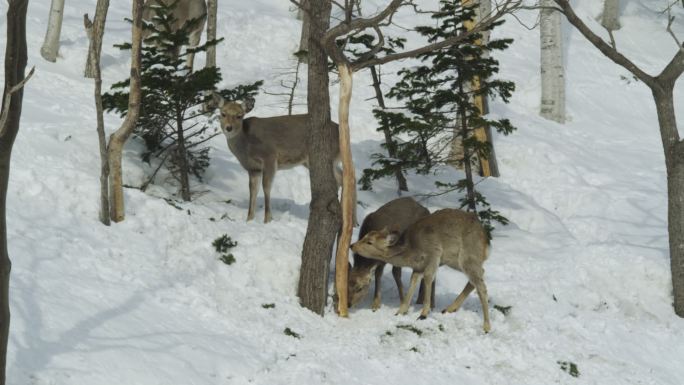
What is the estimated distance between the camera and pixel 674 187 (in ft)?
41.4

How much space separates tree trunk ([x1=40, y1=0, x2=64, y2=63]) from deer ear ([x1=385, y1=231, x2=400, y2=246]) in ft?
34.8

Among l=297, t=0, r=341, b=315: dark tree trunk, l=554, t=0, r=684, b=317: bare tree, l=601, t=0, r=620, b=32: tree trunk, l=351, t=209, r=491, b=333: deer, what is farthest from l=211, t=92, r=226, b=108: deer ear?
l=601, t=0, r=620, b=32: tree trunk

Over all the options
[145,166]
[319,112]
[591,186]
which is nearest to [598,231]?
[591,186]

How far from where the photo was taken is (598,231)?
1542cm

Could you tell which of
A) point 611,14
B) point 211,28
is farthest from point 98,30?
point 611,14

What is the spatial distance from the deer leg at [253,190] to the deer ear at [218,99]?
114 centimetres

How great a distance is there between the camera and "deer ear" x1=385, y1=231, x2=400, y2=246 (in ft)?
34.6

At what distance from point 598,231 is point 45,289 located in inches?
417

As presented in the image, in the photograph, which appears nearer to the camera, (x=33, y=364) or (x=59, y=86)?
(x=33, y=364)

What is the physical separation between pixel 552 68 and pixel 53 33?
1253 cm

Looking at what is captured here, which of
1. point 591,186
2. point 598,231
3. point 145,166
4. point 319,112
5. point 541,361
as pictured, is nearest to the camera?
point 541,361

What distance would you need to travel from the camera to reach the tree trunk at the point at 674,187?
12.5m

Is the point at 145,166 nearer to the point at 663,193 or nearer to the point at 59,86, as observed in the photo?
the point at 59,86

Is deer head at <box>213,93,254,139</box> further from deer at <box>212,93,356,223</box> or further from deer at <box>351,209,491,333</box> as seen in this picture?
deer at <box>351,209,491,333</box>
